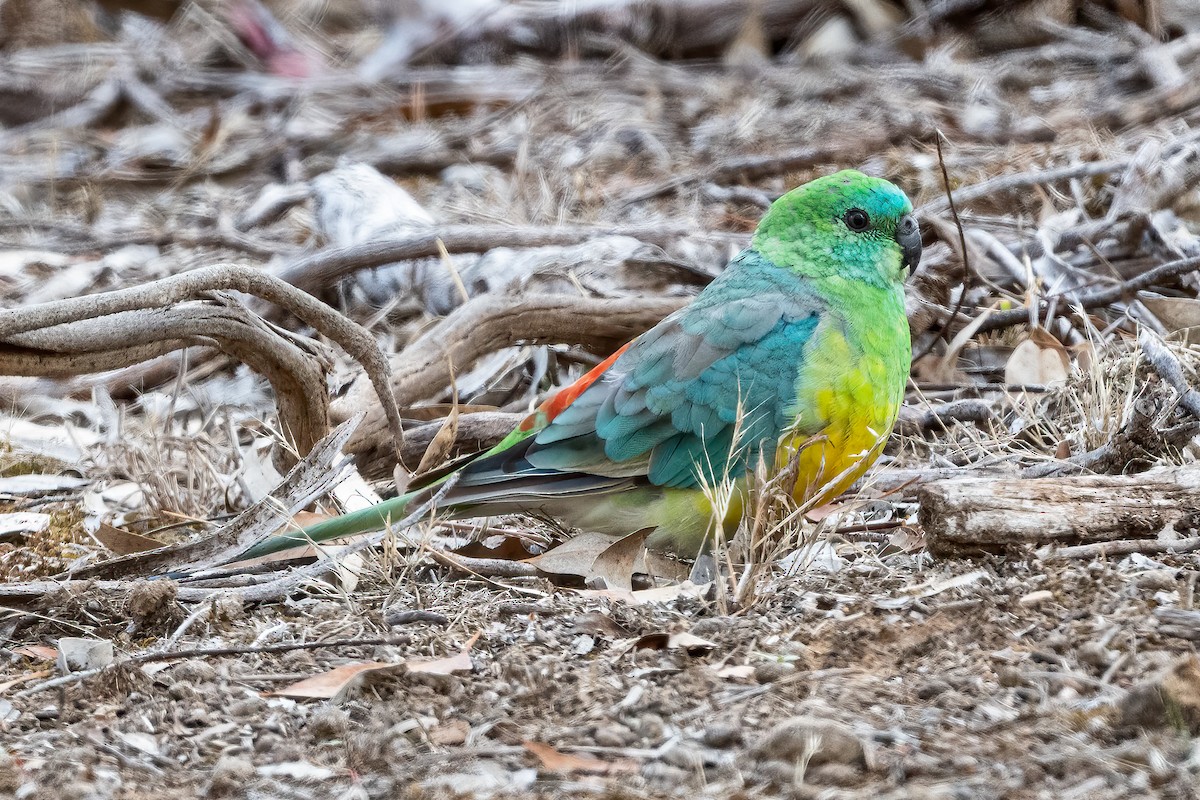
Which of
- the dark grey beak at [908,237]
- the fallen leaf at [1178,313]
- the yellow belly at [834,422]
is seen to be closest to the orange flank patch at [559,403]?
the yellow belly at [834,422]

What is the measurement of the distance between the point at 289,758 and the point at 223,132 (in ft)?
20.2

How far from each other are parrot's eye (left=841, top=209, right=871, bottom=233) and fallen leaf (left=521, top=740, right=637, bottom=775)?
1847 millimetres

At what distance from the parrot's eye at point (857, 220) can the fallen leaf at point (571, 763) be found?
185 centimetres

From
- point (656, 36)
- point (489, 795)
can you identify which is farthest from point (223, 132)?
point (489, 795)

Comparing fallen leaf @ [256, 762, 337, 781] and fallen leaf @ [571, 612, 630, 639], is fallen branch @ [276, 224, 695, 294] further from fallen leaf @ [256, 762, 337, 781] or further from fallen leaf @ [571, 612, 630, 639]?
fallen leaf @ [256, 762, 337, 781]

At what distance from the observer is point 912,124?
6176 millimetres

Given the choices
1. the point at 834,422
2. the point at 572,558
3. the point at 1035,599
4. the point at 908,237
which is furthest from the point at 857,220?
the point at 1035,599

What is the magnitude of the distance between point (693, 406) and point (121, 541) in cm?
153

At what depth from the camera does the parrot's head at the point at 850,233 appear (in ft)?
10.8

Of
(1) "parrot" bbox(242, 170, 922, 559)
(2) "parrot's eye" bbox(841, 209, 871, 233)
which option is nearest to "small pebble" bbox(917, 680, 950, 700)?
(1) "parrot" bbox(242, 170, 922, 559)

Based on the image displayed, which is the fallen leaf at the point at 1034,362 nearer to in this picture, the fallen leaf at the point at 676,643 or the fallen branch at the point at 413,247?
the fallen branch at the point at 413,247

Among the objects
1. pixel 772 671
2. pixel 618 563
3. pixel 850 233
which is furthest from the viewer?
pixel 850 233

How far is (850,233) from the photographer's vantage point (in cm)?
333

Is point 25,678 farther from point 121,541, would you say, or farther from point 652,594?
point 652,594
